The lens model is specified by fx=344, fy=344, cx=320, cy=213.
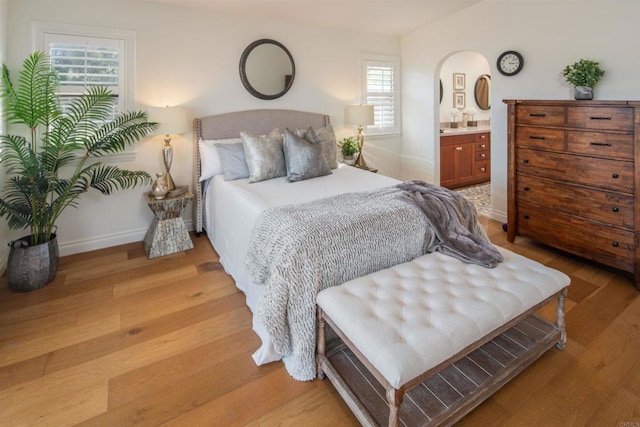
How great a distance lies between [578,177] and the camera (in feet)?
9.11

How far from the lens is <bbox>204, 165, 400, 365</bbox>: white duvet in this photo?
90.9 inches

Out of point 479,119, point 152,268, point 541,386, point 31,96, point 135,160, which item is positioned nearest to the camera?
point 541,386

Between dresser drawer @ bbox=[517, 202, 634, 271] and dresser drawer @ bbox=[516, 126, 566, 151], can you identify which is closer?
dresser drawer @ bbox=[517, 202, 634, 271]

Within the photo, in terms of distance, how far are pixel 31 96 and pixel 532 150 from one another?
4142mm

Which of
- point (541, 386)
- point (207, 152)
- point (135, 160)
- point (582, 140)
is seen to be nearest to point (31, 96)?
point (135, 160)

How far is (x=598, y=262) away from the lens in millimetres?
2773

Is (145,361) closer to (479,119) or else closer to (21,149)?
(21,149)

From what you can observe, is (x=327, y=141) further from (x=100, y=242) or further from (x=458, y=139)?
(x=458, y=139)

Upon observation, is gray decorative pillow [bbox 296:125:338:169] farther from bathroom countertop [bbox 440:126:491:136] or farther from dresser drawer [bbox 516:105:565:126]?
bathroom countertop [bbox 440:126:491:136]

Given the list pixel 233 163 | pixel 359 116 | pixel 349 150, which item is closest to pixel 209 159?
pixel 233 163

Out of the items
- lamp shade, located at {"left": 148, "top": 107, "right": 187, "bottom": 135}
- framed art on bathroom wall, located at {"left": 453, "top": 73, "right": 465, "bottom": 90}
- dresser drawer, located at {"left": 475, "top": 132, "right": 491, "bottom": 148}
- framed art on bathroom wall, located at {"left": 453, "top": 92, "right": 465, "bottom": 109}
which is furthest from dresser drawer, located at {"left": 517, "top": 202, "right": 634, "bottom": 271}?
framed art on bathroom wall, located at {"left": 453, "top": 73, "right": 465, "bottom": 90}

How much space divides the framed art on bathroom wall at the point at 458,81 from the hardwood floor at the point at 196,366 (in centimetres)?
434

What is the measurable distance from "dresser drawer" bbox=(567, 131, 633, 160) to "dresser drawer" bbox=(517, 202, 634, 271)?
1.78 ft

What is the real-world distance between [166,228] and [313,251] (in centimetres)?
208
